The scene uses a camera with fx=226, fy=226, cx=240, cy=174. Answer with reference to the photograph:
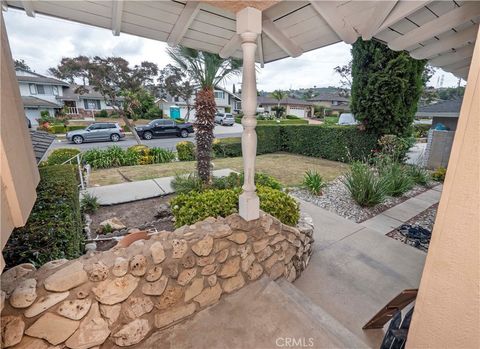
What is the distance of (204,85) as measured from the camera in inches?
191

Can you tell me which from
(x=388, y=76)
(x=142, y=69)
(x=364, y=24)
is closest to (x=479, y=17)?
(x=364, y=24)

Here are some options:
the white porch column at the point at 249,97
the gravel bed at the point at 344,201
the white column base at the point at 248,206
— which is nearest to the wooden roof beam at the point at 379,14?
the white porch column at the point at 249,97

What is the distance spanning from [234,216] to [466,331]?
1695 millimetres

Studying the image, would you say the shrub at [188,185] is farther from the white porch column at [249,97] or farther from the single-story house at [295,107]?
the single-story house at [295,107]

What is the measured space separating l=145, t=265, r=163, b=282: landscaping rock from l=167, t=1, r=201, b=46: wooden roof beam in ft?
7.31

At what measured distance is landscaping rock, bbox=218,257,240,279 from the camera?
2166 mm

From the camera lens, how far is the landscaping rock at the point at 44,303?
132 centimetres

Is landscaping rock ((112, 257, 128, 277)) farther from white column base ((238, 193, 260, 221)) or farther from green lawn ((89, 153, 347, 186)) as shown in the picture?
green lawn ((89, 153, 347, 186))

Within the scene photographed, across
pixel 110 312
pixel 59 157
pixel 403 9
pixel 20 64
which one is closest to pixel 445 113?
pixel 403 9

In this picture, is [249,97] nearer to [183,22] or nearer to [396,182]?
[183,22]

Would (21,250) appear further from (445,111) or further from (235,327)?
(445,111)

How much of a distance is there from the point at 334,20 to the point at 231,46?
1.22m

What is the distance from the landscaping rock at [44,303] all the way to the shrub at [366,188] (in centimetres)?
487

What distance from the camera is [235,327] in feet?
6.22
